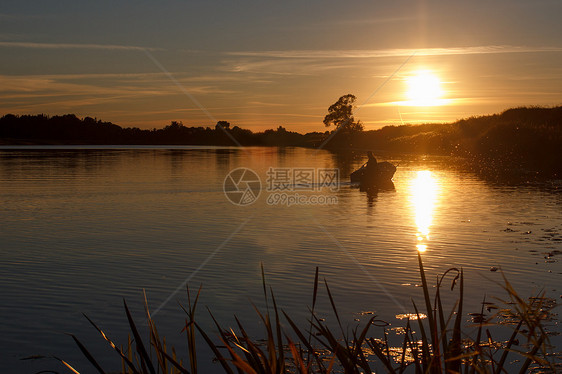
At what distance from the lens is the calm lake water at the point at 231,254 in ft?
33.9

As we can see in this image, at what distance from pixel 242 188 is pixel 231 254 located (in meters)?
21.0

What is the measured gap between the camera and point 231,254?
1620cm

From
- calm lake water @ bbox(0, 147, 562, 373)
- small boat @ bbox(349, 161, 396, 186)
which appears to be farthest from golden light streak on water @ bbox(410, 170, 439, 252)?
small boat @ bbox(349, 161, 396, 186)

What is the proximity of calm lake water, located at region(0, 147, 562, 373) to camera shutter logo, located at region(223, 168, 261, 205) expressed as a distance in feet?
3.30

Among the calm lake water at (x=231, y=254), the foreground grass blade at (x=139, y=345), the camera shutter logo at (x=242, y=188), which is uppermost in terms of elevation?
the foreground grass blade at (x=139, y=345)

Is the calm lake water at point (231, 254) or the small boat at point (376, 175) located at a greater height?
the small boat at point (376, 175)

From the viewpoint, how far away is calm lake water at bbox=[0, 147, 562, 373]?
1034 cm

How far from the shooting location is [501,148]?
187 ft

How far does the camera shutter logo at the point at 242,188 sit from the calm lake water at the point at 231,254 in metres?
1.01

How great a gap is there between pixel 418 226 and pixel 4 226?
1461cm

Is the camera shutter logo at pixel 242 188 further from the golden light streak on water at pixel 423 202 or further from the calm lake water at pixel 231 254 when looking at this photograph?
the golden light streak on water at pixel 423 202

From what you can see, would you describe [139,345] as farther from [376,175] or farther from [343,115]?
[343,115]

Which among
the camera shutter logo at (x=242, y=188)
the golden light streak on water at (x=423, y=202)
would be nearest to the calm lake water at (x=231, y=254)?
the golden light streak on water at (x=423, y=202)

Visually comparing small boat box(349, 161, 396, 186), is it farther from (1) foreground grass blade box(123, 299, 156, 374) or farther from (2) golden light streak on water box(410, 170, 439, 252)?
(1) foreground grass blade box(123, 299, 156, 374)
